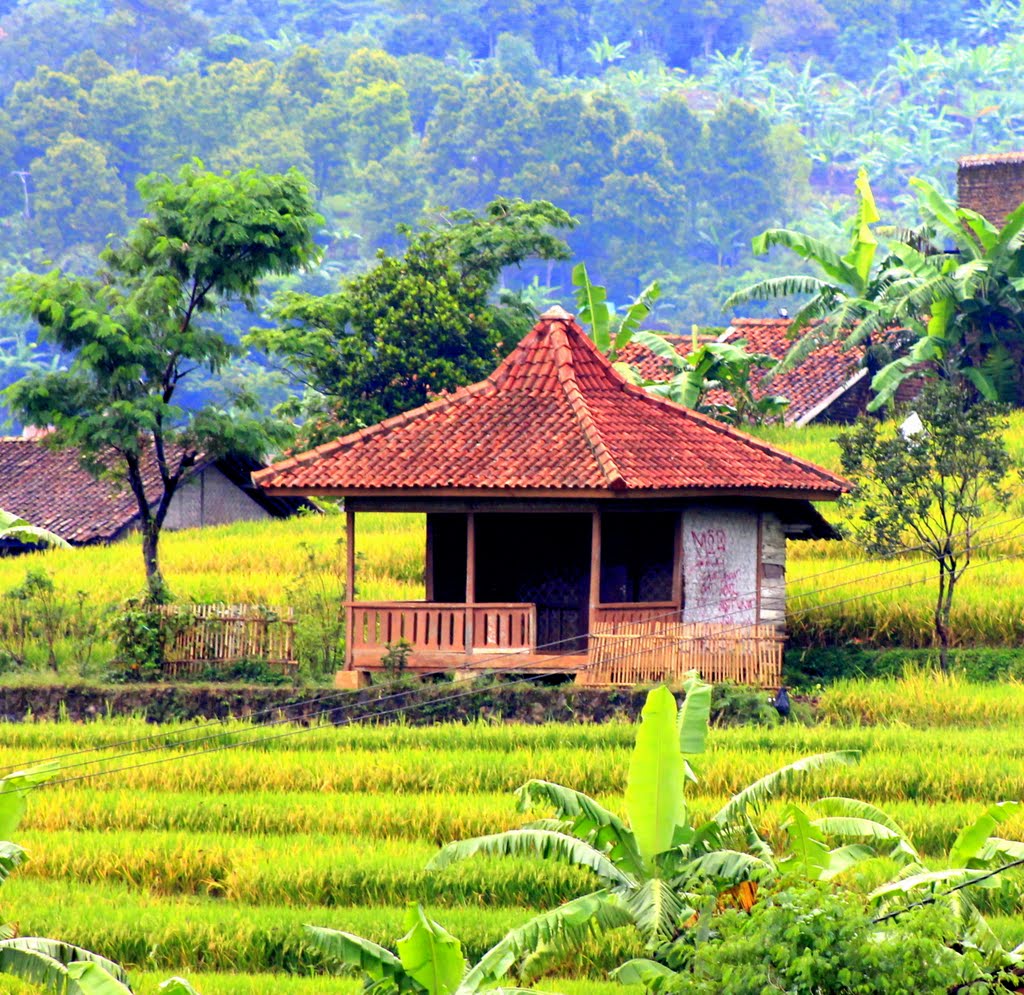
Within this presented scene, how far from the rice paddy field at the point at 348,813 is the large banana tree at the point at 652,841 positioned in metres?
0.61

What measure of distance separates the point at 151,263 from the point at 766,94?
99412mm

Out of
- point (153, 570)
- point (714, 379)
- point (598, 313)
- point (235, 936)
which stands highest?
point (598, 313)

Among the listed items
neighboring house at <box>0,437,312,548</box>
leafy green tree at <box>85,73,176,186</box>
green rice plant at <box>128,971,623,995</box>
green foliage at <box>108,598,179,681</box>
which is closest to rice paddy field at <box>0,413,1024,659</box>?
green foliage at <box>108,598,179,681</box>

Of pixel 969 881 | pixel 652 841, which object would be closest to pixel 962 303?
pixel 652 841

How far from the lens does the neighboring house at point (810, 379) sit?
131 feet

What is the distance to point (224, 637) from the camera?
2466 cm

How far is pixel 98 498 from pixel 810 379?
44.6 ft

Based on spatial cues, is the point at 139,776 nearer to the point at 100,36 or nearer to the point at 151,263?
the point at 151,263

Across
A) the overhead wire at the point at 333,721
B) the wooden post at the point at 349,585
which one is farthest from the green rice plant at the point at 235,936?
the wooden post at the point at 349,585

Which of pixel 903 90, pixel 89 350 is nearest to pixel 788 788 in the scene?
pixel 89 350

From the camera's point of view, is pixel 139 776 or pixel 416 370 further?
pixel 416 370

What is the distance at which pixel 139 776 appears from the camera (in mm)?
19469

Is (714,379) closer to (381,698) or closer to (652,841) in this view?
(381,698)

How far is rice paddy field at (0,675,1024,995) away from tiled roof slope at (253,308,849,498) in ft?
9.26
